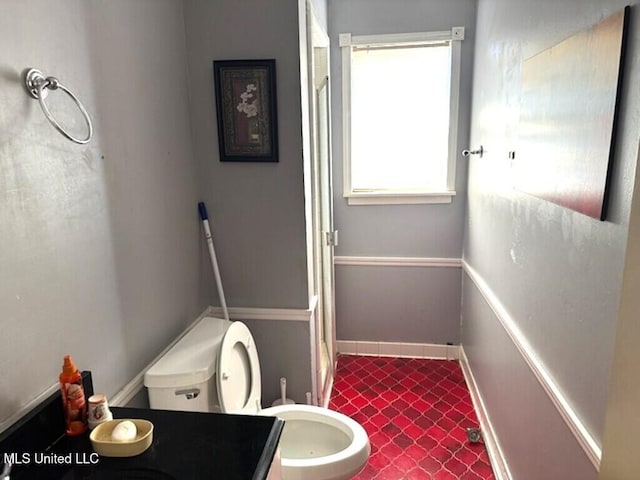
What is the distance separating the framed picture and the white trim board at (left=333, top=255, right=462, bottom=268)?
136cm

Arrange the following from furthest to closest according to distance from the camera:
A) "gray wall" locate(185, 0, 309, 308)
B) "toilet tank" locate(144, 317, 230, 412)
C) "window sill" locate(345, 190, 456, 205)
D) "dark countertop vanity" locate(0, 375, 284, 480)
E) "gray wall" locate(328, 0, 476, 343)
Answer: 1. "window sill" locate(345, 190, 456, 205)
2. "gray wall" locate(328, 0, 476, 343)
3. "gray wall" locate(185, 0, 309, 308)
4. "toilet tank" locate(144, 317, 230, 412)
5. "dark countertop vanity" locate(0, 375, 284, 480)

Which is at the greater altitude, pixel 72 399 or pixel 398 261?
pixel 72 399

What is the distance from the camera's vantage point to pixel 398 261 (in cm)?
312

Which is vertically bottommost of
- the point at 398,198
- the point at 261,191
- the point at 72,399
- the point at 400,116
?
the point at 72,399

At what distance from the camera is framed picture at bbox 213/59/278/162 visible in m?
1.89

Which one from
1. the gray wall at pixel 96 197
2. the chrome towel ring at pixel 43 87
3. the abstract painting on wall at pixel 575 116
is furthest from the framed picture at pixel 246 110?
the abstract painting on wall at pixel 575 116

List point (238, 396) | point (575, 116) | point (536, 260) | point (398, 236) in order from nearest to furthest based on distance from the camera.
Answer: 1. point (575, 116)
2. point (536, 260)
3. point (238, 396)
4. point (398, 236)

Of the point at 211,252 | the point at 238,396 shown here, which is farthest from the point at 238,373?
the point at 211,252

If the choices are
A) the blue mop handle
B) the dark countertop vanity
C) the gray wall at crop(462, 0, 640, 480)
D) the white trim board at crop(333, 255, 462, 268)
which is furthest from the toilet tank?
the white trim board at crop(333, 255, 462, 268)

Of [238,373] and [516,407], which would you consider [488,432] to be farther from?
[238,373]

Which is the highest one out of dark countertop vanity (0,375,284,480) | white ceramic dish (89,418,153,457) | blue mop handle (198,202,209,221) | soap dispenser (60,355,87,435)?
blue mop handle (198,202,209,221)

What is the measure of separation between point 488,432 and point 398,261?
1198mm

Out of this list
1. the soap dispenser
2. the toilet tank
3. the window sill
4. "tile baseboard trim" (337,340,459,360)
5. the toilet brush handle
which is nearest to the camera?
the soap dispenser

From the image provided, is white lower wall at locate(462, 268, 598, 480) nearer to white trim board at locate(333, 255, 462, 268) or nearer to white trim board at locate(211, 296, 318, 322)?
white trim board at locate(333, 255, 462, 268)
